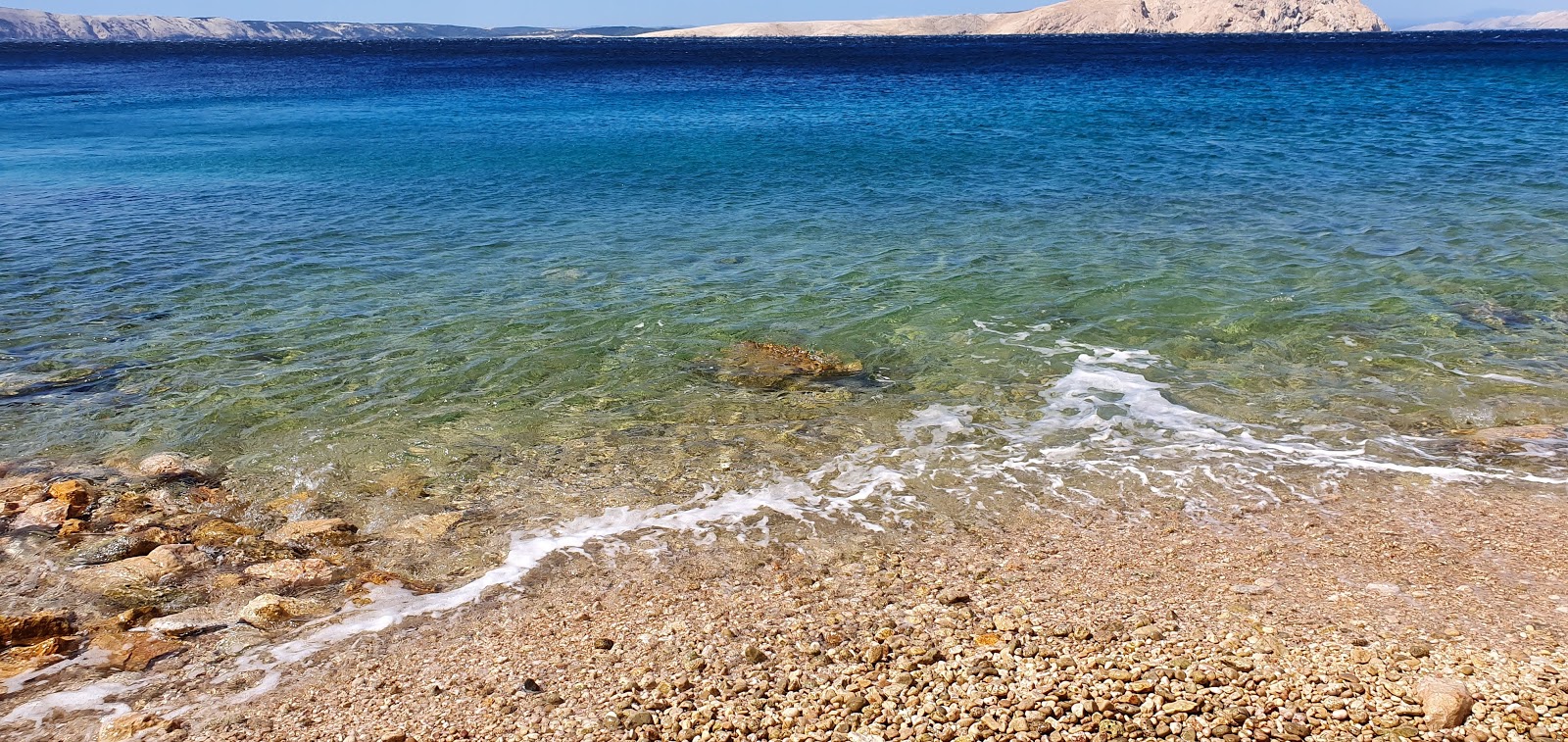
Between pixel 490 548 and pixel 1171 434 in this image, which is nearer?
pixel 490 548

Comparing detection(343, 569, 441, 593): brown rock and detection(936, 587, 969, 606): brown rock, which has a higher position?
detection(936, 587, 969, 606): brown rock

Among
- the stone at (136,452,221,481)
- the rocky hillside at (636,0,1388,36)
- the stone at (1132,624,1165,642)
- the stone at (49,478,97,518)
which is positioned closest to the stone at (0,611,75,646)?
the stone at (49,478,97,518)

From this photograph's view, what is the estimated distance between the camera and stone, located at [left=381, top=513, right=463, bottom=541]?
669 centimetres

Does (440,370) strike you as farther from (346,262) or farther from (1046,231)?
(1046,231)

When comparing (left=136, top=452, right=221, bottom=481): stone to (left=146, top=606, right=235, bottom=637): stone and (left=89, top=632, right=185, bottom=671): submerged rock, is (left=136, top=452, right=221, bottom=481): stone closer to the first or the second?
(left=146, top=606, right=235, bottom=637): stone

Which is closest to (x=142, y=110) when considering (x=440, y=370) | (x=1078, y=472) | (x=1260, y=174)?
(x=440, y=370)

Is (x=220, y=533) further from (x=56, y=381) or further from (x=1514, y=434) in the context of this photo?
(x=1514, y=434)

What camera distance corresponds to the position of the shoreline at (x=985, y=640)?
4.35m

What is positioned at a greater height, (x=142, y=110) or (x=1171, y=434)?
(x=142, y=110)

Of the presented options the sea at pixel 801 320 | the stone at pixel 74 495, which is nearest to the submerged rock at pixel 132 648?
the sea at pixel 801 320

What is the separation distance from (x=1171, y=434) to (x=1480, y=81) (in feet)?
139

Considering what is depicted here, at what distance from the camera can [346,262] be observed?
14625 millimetres

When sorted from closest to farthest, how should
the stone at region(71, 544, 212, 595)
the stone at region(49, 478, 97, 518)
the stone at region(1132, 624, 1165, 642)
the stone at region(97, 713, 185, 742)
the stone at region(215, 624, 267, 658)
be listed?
1. the stone at region(97, 713, 185, 742)
2. the stone at region(1132, 624, 1165, 642)
3. the stone at region(215, 624, 267, 658)
4. the stone at region(71, 544, 212, 595)
5. the stone at region(49, 478, 97, 518)

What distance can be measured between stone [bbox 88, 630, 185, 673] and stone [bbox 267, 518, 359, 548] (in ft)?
4.16
